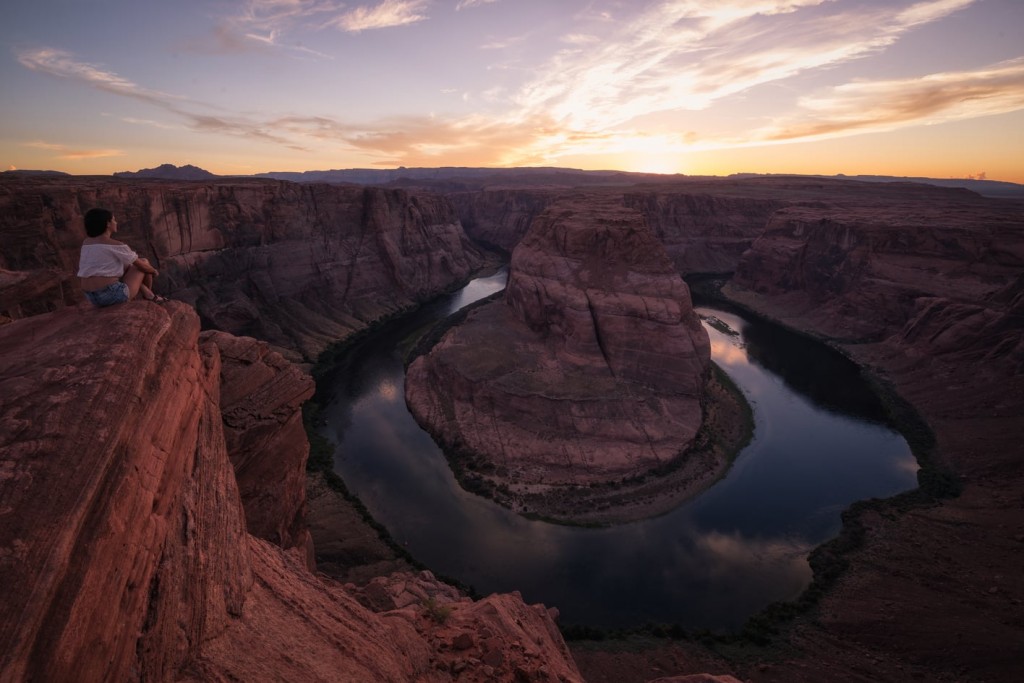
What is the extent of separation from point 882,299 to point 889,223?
13457 mm

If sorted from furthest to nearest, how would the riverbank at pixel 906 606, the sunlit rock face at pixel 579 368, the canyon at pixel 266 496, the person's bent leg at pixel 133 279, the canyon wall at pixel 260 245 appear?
1. the canyon wall at pixel 260 245
2. the sunlit rock face at pixel 579 368
3. the riverbank at pixel 906 606
4. the person's bent leg at pixel 133 279
5. the canyon at pixel 266 496

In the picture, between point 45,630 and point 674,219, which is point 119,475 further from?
point 674,219

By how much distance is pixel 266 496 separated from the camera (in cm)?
1391

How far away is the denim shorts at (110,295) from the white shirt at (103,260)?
217 millimetres

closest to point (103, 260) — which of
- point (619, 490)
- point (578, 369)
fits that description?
point (619, 490)

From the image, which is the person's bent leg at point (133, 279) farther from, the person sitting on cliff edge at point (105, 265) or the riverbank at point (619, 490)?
the riverbank at point (619, 490)

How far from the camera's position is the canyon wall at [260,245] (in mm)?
37344

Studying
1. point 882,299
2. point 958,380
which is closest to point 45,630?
point 958,380

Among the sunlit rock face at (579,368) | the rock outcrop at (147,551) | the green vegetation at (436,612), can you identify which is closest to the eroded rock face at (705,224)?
the sunlit rock face at (579,368)

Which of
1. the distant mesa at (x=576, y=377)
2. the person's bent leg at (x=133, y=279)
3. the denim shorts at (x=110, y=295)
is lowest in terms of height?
the distant mesa at (x=576, y=377)

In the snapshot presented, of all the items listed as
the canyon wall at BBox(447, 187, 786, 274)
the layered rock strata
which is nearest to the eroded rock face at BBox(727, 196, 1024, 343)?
the canyon wall at BBox(447, 187, 786, 274)

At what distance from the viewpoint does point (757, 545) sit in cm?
2738

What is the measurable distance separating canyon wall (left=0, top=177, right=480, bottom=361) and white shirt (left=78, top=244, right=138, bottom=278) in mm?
37295

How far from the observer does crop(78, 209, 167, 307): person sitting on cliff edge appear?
877cm
